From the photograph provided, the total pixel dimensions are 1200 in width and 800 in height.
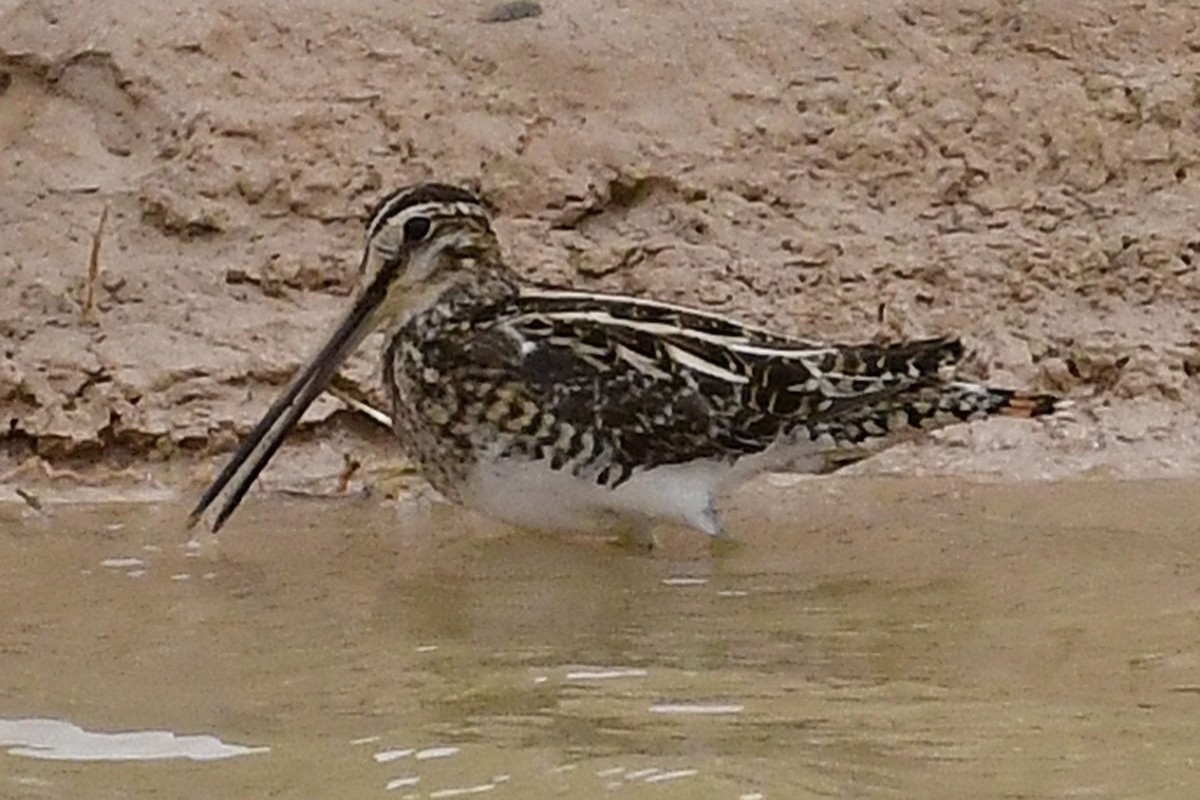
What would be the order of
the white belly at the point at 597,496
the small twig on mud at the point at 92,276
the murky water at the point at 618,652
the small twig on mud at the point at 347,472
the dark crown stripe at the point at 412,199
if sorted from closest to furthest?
the murky water at the point at 618,652 → the white belly at the point at 597,496 → the dark crown stripe at the point at 412,199 → the small twig on mud at the point at 347,472 → the small twig on mud at the point at 92,276

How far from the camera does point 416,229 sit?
544 cm

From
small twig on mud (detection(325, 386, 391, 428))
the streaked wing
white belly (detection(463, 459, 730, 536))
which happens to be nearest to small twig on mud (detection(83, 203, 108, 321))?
small twig on mud (detection(325, 386, 391, 428))

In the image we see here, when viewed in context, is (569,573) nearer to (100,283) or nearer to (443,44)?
(100,283)

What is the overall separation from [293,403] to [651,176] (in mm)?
1471

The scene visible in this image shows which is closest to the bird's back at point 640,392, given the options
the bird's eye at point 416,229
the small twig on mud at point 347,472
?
the bird's eye at point 416,229

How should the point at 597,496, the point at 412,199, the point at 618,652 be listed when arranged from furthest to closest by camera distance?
1. the point at 412,199
2. the point at 597,496
3. the point at 618,652

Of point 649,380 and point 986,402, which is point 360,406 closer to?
point 649,380

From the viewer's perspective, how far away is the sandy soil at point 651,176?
6211 millimetres

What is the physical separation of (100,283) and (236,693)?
2.68 meters

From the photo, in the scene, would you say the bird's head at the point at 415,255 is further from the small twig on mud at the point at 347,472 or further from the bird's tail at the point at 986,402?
the bird's tail at the point at 986,402

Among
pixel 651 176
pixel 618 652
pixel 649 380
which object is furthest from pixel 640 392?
pixel 651 176

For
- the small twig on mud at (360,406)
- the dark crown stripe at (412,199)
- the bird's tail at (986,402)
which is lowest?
the small twig on mud at (360,406)

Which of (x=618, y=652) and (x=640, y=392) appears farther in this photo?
(x=640, y=392)

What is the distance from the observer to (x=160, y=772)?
320 centimetres
